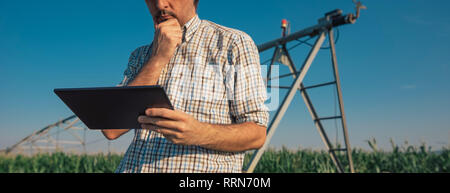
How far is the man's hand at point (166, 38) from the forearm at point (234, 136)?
502mm

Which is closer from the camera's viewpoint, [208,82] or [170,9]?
[208,82]

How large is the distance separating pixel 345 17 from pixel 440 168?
4697 mm

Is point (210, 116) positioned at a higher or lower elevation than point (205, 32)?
lower

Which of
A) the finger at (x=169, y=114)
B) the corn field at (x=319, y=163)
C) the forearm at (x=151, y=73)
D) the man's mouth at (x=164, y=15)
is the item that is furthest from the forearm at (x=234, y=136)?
the corn field at (x=319, y=163)

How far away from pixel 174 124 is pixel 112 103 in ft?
1.08

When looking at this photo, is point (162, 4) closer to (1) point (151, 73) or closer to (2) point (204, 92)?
(1) point (151, 73)

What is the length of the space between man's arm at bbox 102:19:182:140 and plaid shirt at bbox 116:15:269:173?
7 centimetres

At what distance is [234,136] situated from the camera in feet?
4.52

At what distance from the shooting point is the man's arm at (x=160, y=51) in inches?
63.2

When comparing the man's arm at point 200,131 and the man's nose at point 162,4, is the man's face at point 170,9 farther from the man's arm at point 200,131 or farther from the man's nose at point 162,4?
the man's arm at point 200,131

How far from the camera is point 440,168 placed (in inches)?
313

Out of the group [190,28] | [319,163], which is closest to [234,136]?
[190,28]
